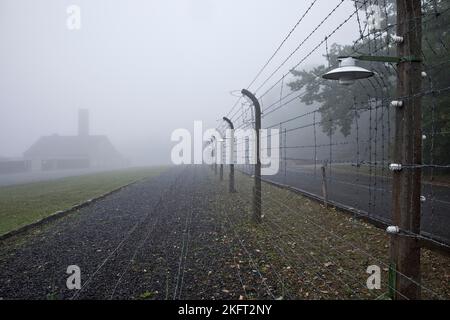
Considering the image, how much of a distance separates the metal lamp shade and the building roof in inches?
3688

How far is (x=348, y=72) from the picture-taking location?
415 cm

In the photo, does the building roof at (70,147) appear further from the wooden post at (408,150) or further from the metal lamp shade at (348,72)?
the wooden post at (408,150)

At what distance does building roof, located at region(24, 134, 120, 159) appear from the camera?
92.3 meters

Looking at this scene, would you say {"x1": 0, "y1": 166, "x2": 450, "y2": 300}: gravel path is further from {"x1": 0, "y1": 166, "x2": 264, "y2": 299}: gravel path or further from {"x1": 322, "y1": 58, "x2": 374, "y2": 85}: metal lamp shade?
{"x1": 322, "y1": 58, "x2": 374, "y2": 85}: metal lamp shade

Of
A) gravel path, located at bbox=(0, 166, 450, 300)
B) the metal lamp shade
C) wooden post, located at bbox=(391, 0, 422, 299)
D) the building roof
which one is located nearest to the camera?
wooden post, located at bbox=(391, 0, 422, 299)

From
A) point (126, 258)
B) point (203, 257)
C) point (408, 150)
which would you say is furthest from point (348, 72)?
point (126, 258)

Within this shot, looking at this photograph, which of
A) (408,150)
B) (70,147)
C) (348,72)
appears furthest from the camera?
(70,147)

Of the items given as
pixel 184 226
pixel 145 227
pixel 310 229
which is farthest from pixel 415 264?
pixel 145 227

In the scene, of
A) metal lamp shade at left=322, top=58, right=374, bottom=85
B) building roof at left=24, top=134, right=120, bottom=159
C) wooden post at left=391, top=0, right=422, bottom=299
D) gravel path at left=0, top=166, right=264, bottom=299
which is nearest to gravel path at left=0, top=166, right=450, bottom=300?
gravel path at left=0, top=166, right=264, bottom=299

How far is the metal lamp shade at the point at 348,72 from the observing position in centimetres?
412

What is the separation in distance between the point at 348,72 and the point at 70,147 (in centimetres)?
10027

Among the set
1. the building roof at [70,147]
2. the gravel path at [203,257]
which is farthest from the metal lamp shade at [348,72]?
the building roof at [70,147]

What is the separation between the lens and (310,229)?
9273 mm

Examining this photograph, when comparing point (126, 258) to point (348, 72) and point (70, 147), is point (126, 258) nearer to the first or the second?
point (348, 72)
